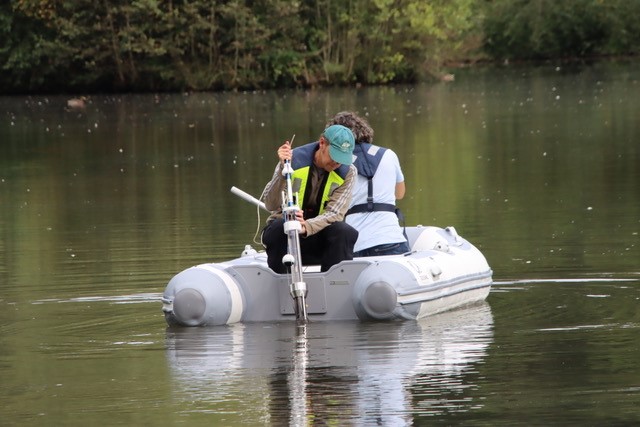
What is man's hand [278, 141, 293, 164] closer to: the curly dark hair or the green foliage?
the curly dark hair

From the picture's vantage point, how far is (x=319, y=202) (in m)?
10.0

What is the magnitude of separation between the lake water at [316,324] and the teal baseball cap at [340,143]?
1.00m

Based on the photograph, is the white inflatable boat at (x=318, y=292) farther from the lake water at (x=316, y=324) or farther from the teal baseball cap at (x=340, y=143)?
the teal baseball cap at (x=340, y=143)

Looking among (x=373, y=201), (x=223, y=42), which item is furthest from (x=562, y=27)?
(x=373, y=201)

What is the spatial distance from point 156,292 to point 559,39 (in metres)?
61.2

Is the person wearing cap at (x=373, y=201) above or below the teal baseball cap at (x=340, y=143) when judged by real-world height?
below

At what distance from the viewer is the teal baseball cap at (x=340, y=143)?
9703 millimetres

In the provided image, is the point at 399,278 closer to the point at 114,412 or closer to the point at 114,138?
the point at 114,412

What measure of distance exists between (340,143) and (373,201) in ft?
2.52

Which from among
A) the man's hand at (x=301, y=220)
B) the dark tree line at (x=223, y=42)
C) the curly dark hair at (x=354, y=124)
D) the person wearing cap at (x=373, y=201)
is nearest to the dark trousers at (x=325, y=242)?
the man's hand at (x=301, y=220)

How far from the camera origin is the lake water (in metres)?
7.40

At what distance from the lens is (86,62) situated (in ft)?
173

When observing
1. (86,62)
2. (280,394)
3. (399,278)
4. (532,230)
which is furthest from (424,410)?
(86,62)

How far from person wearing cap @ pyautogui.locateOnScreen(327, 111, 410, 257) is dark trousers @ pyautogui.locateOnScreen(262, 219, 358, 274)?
13.7 inches
